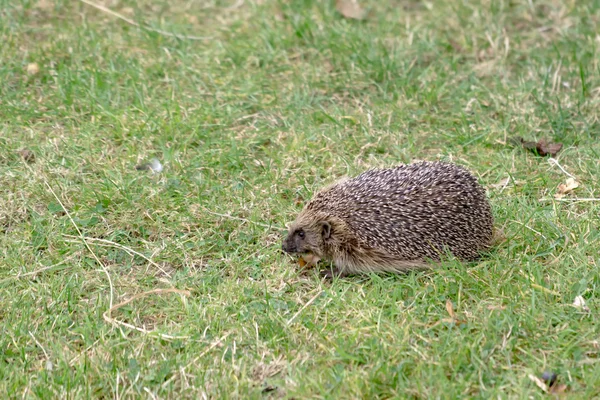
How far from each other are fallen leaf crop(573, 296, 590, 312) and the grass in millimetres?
55

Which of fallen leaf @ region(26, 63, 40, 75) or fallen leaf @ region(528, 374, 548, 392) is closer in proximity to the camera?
fallen leaf @ region(528, 374, 548, 392)

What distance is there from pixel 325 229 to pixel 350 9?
393cm

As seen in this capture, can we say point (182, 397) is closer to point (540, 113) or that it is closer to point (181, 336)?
point (181, 336)

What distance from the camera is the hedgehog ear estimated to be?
5.95m

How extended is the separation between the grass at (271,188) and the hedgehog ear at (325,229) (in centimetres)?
33

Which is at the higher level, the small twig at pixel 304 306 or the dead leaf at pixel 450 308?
the dead leaf at pixel 450 308

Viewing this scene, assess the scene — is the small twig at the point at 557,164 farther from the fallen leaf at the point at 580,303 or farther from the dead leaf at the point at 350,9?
the dead leaf at the point at 350,9

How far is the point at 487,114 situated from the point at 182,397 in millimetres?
4313

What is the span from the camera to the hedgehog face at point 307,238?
593 centimetres

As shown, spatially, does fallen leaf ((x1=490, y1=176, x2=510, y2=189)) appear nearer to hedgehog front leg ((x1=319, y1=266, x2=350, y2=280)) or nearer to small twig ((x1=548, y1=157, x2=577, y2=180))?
small twig ((x1=548, y1=157, x2=577, y2=180))

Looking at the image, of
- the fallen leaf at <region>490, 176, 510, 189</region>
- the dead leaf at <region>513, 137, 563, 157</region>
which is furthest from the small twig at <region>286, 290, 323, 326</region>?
the dead leaf at <region>513, 137, 563, 157</region>

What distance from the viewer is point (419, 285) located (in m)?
5.55

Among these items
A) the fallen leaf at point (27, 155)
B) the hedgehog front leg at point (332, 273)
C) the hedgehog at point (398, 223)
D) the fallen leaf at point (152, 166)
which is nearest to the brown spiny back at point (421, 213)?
the hedgehog at point (398, 223)

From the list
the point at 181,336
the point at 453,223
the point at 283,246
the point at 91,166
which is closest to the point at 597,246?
the point at 453,223
